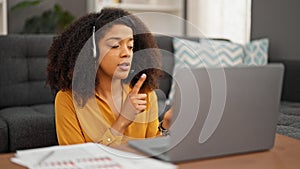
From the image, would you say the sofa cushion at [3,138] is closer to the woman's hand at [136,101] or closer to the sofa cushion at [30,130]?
the sofa cushion at [30,130]

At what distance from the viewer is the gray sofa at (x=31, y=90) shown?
7.41 feet

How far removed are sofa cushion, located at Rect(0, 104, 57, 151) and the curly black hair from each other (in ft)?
2.62

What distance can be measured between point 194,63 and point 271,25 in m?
0.77

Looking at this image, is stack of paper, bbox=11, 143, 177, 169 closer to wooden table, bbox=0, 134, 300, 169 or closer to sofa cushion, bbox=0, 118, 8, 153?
wooden table, bbox=0, 134, 300, 169

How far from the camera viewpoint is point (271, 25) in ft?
10.9

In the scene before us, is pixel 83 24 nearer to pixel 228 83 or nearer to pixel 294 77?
pixel 228 83

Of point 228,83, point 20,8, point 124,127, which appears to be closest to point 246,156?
point 228,83

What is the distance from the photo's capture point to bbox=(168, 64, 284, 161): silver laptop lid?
819 mm

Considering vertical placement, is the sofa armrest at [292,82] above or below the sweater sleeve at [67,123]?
below

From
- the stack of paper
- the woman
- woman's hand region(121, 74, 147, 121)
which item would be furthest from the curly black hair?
the stack of paper

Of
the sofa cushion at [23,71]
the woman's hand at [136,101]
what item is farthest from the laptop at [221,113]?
the sofa cushion at [23,71]

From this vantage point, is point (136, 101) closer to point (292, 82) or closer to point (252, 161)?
point (252, 161)

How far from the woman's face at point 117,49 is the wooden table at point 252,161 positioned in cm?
35

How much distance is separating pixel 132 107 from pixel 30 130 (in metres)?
1.27
